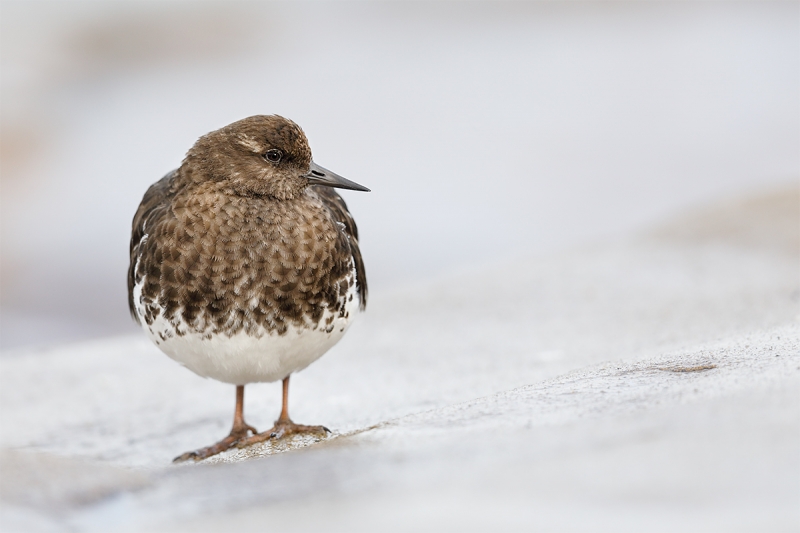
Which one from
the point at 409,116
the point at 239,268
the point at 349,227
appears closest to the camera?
the point at 239,268

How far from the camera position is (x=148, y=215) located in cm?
339

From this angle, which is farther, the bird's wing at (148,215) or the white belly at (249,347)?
the bird's wing at (148,215)

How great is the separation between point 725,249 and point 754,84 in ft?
18.7

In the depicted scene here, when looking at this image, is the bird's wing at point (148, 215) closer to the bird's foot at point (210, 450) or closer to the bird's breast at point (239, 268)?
the bird's breast at point (239, 268)

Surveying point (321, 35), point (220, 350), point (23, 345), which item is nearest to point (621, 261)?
point (220, 350)

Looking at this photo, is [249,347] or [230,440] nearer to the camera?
[249,347]

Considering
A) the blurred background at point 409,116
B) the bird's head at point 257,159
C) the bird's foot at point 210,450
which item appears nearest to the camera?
the bird's head at point 257,159

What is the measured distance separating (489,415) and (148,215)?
1524mm

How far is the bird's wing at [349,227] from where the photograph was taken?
3492 millimetres

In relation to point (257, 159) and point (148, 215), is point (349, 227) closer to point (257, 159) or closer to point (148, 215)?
point (257, 159)

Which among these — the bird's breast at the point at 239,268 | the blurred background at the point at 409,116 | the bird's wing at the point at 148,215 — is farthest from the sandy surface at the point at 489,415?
the blurred background at the point at 409,116

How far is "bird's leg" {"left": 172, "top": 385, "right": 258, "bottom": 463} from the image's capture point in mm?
3430

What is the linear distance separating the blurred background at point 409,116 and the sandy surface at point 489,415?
4.59 ft

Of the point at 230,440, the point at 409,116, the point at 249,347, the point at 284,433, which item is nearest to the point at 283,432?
the point at 284,433
